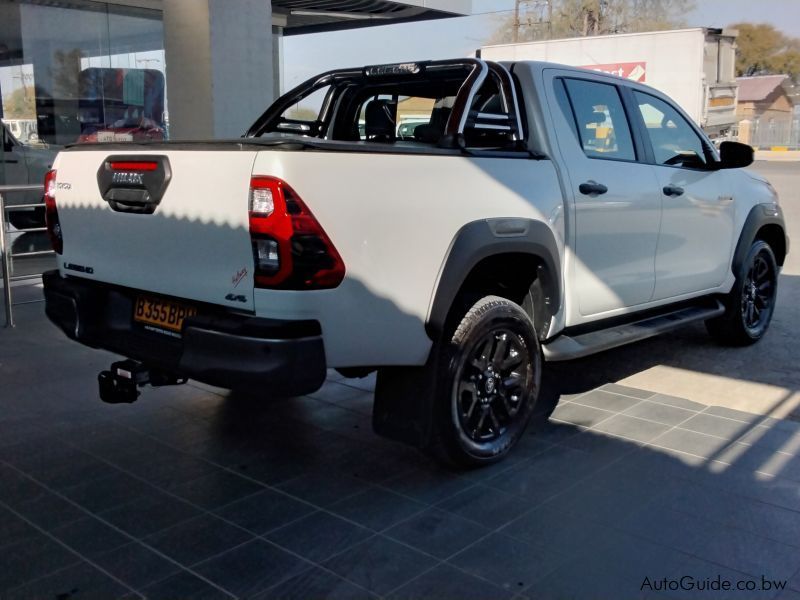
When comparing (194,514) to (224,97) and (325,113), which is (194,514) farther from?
(224,97)

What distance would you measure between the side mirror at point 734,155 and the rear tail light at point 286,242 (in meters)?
3.72

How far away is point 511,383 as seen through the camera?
14.6 ft

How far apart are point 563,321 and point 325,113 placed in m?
2.27

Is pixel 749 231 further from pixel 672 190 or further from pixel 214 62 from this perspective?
pixel 214 62

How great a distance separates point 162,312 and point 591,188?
2.48m

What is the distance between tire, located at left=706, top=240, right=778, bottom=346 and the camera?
659cm

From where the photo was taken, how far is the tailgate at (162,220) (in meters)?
3.44

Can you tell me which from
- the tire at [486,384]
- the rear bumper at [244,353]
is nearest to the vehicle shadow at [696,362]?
the tire at [486,384]

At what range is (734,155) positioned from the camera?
5.96 metres

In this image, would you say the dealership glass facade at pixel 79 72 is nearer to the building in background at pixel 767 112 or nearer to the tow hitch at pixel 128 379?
the tow hitch at pixel 128 379

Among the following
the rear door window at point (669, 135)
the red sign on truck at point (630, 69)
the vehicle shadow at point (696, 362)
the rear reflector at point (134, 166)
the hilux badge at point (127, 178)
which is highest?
the red sign on truck at point (630, 69)

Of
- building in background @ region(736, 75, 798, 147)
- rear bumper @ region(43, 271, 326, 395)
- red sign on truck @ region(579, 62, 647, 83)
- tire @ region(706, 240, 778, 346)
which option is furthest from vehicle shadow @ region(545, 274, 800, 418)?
building in background @ region(736, 75, 798, 147)

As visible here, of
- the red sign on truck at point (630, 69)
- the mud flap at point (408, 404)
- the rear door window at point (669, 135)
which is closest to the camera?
the mud flap at point (408, 404)

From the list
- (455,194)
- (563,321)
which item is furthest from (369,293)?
(563,321)
